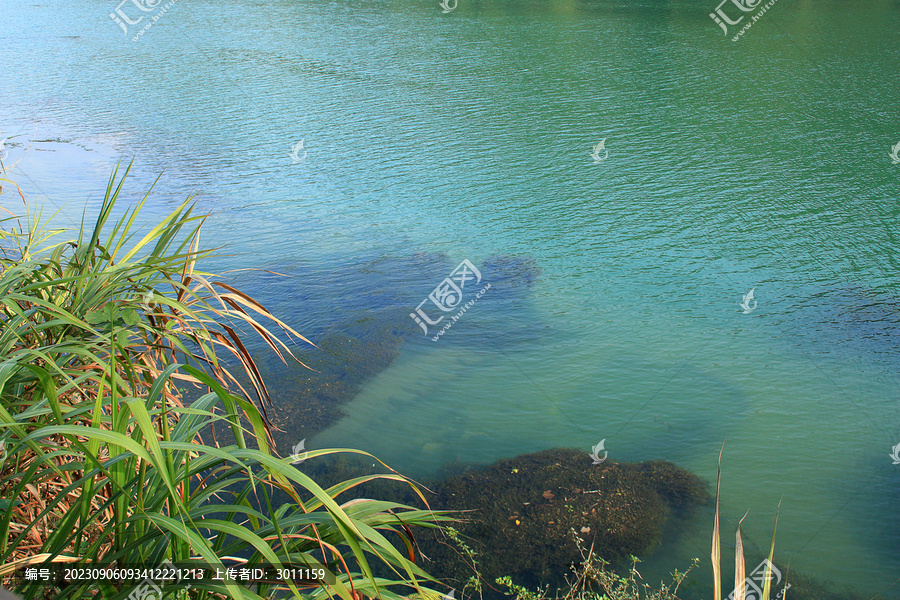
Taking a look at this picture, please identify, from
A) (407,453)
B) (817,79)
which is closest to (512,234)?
(407,453)

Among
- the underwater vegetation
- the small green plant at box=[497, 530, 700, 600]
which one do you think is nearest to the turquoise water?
the underwater vegetation

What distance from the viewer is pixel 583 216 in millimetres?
10305

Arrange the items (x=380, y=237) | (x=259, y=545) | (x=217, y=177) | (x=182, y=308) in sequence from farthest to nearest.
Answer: (x=217, y=177) → (x=380, y=237) → (x=182, y=308) → (x=259, y=545)

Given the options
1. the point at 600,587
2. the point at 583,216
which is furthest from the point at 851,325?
the point at 600,587

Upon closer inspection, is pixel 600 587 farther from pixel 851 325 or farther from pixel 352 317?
pixel 851 325

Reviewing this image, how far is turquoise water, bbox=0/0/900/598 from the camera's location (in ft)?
19.0

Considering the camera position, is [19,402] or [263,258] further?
[263,258]

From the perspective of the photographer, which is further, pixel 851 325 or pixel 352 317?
pixel 352 317

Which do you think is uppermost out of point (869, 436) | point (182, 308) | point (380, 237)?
point (182, 308)

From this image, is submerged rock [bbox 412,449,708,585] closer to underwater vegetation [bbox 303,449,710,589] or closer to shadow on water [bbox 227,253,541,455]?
underwater vegetation [bbox 303,449,710,589]

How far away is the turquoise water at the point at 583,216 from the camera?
579 centimetres

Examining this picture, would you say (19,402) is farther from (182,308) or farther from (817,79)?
(817,79)

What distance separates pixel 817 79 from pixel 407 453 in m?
16.3

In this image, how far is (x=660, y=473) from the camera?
522 cm
